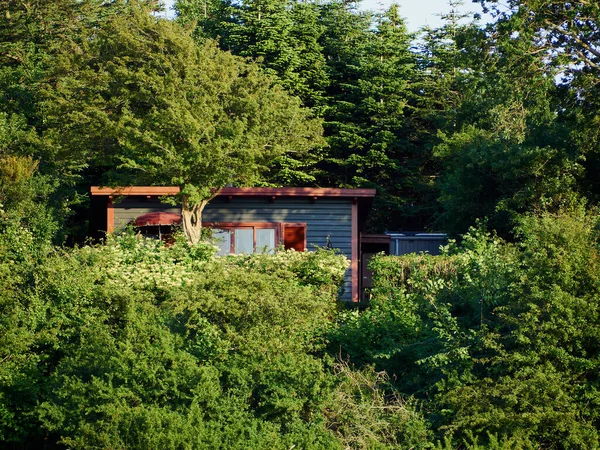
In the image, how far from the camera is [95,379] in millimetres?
12156

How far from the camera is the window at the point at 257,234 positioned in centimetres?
2464

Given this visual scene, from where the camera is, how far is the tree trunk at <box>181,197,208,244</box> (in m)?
21.6

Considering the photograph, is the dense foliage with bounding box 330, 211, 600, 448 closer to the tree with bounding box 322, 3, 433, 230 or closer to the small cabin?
the small cabin

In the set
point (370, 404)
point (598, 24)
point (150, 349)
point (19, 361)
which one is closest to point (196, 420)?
point (150, 349)

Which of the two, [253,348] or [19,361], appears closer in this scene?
[253,348]

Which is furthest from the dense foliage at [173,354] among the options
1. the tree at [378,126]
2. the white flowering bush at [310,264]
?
the tree at [378,126]

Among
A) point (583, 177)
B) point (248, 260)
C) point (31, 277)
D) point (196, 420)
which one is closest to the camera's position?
point (196, 420)

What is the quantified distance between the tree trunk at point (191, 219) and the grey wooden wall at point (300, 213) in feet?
7.82

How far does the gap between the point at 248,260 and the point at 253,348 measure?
433cm

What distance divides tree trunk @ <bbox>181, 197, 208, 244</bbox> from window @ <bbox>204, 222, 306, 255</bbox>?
7.51 ft

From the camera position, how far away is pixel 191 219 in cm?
2230

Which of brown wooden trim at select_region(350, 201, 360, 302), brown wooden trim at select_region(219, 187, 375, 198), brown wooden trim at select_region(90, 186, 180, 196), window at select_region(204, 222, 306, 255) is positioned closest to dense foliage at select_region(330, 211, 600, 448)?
brown wooden trim at select_region(350, 201, 360, 302)

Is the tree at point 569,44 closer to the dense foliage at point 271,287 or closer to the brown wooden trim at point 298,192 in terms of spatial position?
the dense foliage at point 271,287

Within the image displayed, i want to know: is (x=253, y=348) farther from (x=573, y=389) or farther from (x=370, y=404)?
(x=573, y=389)
